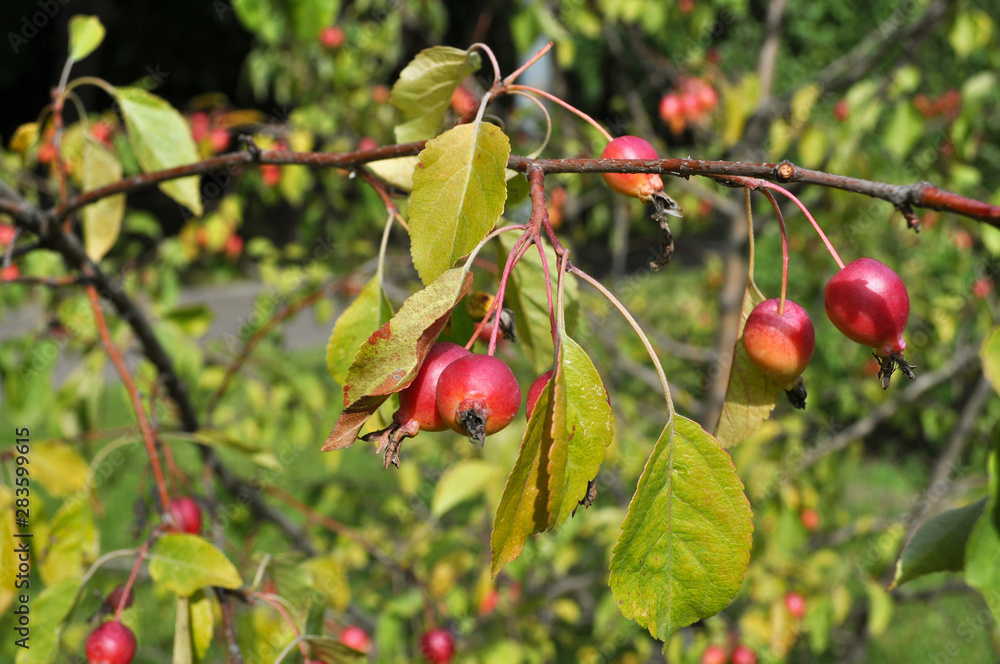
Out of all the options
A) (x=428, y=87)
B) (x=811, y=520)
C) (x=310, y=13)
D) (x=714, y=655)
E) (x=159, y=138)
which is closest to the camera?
(x=428, y=87)

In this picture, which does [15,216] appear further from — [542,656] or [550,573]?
[550,573]

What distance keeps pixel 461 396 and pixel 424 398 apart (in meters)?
0.05

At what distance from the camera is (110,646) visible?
78 cm

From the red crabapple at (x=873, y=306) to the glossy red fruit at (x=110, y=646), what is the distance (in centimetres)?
80

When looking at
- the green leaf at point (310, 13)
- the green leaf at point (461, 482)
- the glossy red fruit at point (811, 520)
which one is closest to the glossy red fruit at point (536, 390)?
the green leaf at point (461, 482)

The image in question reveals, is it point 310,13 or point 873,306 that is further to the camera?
point 310,13

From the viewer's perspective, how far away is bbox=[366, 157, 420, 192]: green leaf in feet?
2.45

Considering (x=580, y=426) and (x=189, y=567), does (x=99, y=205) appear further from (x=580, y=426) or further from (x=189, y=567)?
(x=580, y=426)

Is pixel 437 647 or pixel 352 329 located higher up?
pixel 352 329

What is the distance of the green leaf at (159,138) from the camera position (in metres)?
0.94

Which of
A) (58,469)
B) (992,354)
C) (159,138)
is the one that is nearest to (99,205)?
(159,138)

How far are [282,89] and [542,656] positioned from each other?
2450 mm

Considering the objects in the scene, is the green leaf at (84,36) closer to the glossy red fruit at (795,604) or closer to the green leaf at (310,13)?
the green leaf at (310,13)

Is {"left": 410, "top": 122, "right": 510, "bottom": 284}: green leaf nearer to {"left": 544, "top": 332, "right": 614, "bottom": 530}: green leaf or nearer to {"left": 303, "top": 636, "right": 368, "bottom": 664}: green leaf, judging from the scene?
{"left": 544, "top": 332, "right": 614, "bottom": 530}: green leaf
